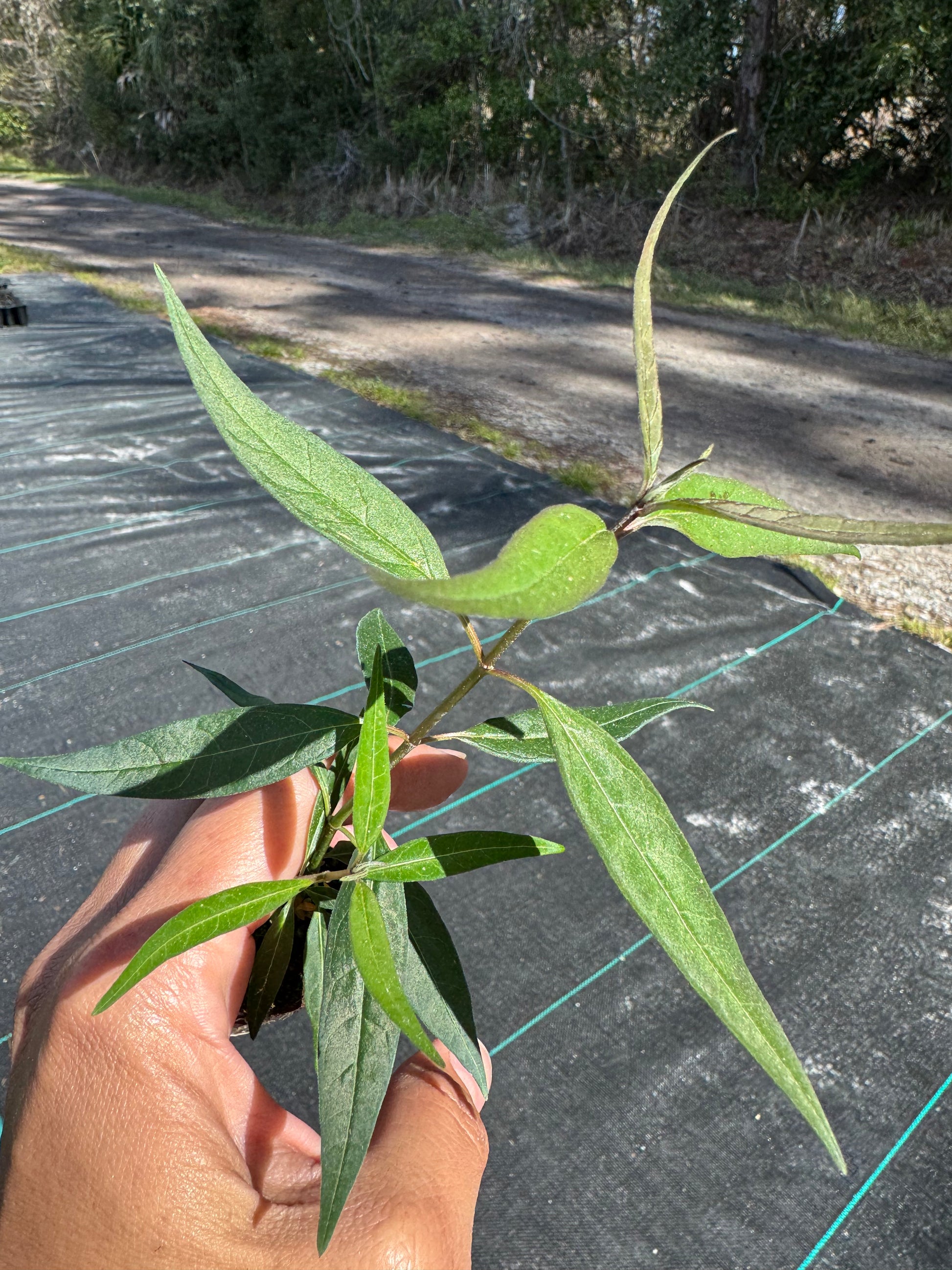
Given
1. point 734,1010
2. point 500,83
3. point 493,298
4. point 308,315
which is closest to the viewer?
point 734,1010

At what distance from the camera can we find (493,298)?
930 cm

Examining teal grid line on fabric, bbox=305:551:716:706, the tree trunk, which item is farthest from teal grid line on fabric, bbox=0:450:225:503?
the tree trunk

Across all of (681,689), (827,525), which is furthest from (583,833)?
(827,525)

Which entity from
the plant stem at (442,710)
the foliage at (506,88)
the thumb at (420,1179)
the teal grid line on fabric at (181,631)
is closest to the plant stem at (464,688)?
the plant stem at (442,710)

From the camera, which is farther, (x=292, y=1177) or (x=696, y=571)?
(x=696, y=571)

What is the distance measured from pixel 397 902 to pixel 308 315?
26.7 feet

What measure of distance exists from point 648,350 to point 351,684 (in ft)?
6.41

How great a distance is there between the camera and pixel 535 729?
0.77 m

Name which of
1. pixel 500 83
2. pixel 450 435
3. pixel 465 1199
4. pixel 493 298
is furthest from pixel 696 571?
pixel 500 83

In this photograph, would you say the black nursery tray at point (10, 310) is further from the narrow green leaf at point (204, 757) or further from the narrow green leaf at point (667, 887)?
the narrow green leaf at point (667, 887)

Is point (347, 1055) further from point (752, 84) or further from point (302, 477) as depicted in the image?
point (752, 84)

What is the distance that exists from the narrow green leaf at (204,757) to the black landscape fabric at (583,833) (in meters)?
1.06

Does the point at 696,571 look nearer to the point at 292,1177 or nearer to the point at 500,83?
the point at 292,1177

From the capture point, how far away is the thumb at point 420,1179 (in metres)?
0.66
